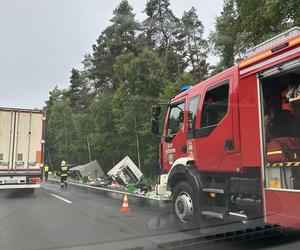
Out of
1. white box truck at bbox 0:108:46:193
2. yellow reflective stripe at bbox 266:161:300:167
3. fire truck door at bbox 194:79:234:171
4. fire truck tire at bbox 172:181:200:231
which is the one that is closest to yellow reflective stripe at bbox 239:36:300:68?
fire truck door at bbox 194:79:234:171

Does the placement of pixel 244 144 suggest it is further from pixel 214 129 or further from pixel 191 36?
pixel 191 36

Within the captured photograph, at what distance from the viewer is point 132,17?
44.7 meters

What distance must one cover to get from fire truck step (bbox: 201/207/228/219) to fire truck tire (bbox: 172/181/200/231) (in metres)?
0.22

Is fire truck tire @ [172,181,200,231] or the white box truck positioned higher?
the white box truck

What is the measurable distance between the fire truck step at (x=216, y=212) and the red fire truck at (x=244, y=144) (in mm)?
18

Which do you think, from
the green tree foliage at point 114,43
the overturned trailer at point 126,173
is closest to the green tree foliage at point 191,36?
the green tree foliage at point 114,43

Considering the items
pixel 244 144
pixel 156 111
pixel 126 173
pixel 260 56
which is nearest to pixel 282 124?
pixel 244 144

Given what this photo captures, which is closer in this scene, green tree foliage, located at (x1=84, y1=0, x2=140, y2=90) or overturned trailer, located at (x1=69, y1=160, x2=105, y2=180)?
overturned trailer, located at (x1=69, y1=160, x2=105, y2=180)

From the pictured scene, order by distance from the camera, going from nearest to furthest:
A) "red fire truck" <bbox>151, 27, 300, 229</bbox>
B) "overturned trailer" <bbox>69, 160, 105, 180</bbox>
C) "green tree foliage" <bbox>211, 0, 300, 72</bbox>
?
"red fire truck" <bbox>151, 27, 300, 229</bbox> < "green tree foliage" <bbox>211, 0, 300, 72</bbox> < "overturned trailer" <bbox>69, 160, 105, 180</bbox>

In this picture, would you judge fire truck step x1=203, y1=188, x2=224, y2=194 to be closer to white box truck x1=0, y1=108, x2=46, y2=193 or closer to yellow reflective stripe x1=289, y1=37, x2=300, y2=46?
yellow reflective stripe x1=289, y1=37, x2=300, y2=46

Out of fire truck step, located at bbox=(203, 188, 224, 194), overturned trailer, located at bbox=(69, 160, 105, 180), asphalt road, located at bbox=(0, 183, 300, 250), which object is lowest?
asphalt road, located at bbox=(0, 183, 300, 250)

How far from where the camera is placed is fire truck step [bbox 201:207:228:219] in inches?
293

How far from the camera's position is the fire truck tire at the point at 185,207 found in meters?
8.05

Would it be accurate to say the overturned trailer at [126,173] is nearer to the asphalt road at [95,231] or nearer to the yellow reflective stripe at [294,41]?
the asphalt road at [95,231]
